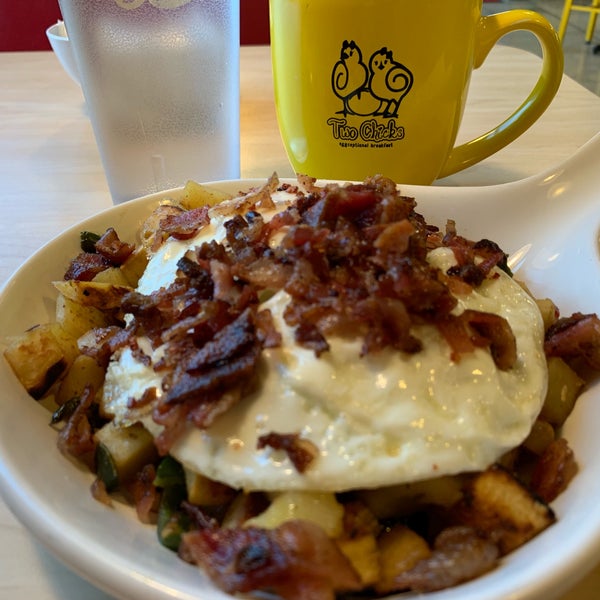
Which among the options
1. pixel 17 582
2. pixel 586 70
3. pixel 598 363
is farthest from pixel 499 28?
pixel 586 70

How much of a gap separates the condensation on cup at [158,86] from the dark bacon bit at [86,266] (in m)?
0.49

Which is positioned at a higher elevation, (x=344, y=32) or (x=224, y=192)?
(x=344, y=32)

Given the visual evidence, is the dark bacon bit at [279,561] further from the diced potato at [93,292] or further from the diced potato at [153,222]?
the diced potato at [153,222]

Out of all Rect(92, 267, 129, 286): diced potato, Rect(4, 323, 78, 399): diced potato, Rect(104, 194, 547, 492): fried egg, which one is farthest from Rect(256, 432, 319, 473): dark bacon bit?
Rect(92, 267, 129, 286): diced potato

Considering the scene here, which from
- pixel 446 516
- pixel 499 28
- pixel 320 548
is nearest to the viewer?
pixel 320 548

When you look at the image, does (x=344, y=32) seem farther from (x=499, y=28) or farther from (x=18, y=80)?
(x=18, y=80)

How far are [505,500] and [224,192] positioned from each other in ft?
2.69

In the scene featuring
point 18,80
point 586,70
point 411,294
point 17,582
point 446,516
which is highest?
point 411,294

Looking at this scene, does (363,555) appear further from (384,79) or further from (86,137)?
(86,137)

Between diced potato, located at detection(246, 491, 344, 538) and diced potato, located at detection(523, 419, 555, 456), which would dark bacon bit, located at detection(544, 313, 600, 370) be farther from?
diced potato, located at detection(246, 491, 344, 538)

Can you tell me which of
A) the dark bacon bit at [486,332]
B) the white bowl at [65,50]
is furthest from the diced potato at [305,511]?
the white bowl at [65,50]

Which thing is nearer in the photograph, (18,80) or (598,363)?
(598,363)

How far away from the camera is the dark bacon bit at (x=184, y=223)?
99 centimetres

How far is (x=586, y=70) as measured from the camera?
5.90 meters
